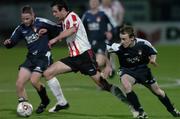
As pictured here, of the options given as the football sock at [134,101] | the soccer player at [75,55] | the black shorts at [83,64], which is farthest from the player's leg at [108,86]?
the football sock at [134,101]

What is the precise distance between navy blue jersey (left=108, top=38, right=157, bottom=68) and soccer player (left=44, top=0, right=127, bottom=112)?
0.79 m

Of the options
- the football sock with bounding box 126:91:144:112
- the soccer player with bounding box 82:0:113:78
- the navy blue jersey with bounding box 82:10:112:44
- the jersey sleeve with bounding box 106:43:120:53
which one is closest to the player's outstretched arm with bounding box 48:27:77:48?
the jersey sleeve with bounding box 106:43:120:53

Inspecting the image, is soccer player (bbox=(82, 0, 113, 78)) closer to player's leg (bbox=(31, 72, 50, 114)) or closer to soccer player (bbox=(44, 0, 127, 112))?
player's leg (bbox=(31, 72, 50, 114))

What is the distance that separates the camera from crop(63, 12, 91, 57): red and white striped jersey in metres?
14.5

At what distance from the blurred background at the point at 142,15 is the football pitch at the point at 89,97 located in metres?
7.88

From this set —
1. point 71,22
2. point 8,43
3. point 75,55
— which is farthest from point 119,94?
point 8,43

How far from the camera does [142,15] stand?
36.1m

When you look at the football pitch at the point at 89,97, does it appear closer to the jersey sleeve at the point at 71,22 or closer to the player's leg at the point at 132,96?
the player's leg at the point at 132,96

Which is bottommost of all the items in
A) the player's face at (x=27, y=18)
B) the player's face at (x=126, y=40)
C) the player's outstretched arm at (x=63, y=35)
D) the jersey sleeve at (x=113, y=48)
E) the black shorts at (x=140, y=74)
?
the black shorts at (x=140, y=74)

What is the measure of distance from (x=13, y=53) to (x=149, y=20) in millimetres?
7714

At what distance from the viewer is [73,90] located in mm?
18953

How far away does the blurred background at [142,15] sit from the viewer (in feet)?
114

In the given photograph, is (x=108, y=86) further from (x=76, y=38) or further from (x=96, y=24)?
(x=96, y=24)

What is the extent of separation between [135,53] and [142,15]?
889 inches
